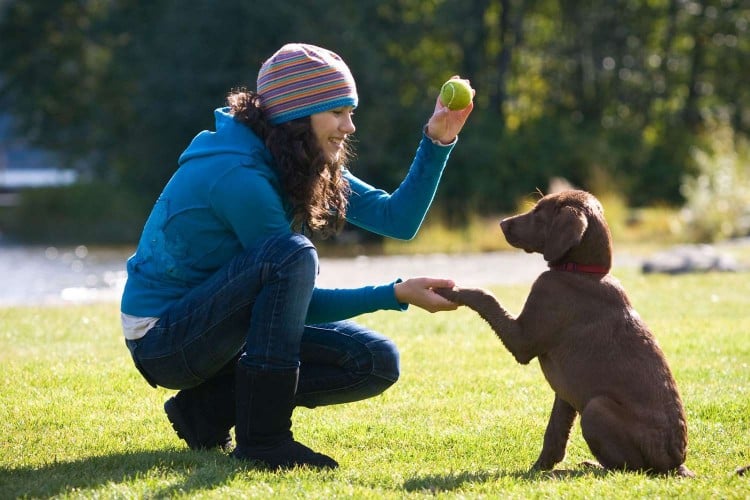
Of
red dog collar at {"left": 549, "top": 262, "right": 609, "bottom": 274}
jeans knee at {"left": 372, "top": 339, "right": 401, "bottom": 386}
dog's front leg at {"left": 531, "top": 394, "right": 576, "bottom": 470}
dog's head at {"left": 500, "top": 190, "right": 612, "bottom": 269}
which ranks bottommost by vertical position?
dog's front leg at {"left": 531, "top": 394, "right": 576, "bottom": 470}

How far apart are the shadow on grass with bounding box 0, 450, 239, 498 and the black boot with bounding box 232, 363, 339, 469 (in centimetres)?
12

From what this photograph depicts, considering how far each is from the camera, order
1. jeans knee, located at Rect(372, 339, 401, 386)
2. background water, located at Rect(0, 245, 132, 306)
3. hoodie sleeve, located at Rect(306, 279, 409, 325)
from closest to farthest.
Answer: hoodie sleeve, located at Rect(306, 279, 409, 325)
jeans knee, located at Rect(372, 339, 401, 386)
background water, located at Rect(0, 245, 132, 306)

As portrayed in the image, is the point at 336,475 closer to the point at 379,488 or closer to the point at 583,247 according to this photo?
the point at 379,488

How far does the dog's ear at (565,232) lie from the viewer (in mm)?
4320

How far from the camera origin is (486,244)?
Result: 17.7 m

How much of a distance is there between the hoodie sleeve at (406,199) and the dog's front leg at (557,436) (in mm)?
1042

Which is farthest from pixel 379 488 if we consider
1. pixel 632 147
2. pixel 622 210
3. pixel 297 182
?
pixel 632 147

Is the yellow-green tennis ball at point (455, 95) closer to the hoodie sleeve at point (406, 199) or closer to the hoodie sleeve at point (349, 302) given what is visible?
the hoodie sleeve at point (406, 199)

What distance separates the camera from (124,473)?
4238 millimetres

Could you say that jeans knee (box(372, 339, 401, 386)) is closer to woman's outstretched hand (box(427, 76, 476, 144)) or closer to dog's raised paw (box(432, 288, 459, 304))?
dog's raised paw (box(432, 288, 459, 304))

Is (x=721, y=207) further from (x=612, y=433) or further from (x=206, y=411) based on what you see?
(x=206, y=411)

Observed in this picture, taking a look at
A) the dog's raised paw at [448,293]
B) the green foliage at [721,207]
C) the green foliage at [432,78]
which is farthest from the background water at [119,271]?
the dog's raised paw at [448,293]

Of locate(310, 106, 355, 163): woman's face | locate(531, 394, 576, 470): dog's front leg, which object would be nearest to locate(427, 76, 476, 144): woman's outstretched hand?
locate(310, 106, 355, 163): woman's face

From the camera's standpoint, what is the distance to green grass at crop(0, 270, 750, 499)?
13.1 feet
